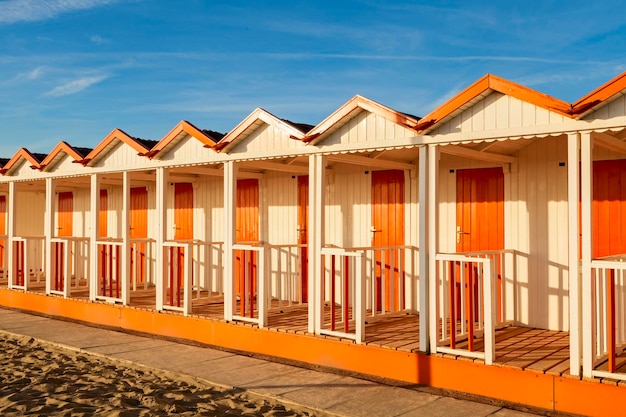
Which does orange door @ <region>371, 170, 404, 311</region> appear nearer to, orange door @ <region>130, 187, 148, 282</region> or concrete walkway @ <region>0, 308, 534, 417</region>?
concrete walkway @ <region>0, 308, 534, 417</region>

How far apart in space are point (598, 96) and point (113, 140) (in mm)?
7212

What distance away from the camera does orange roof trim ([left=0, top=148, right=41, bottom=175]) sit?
1119 centimetres

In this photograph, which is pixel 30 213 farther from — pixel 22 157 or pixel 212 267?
pixel 212 267

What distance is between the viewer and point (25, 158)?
1155 centimetres

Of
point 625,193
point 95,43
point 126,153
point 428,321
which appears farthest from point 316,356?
point 95,43

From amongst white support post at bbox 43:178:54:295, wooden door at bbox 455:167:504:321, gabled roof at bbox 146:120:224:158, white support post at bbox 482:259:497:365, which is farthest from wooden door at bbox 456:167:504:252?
white support post at bbox 43:178:54:295

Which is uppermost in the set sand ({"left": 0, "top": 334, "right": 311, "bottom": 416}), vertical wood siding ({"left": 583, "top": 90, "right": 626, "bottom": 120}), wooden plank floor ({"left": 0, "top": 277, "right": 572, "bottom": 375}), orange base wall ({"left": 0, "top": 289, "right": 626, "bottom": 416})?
vertical wood siding ({"left": 583, "top": 90, "right": 626, "bottom": 120})

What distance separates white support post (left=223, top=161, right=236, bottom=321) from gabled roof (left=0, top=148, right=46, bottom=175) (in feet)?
15.9

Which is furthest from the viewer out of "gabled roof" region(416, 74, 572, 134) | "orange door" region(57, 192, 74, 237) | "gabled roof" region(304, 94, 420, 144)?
"orange door" region(57, 192, 74, 237)

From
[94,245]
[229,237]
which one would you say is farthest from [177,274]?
[94,245]

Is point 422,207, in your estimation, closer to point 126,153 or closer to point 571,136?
point 571,136

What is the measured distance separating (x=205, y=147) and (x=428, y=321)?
385 cm

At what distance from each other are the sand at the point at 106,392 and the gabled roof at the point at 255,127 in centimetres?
292

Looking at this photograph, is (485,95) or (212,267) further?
(212,267)
